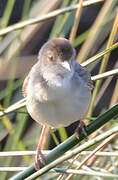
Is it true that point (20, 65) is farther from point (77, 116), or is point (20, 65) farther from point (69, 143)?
Answer: point (69, 143)

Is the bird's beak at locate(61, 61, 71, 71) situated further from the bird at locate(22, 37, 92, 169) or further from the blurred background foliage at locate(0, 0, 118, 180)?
the blurred background foliage at locate(0, 0, 118, 180)

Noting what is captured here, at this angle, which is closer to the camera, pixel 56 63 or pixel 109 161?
pixel 56 63

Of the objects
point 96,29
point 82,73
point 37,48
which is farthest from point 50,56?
point 37,48

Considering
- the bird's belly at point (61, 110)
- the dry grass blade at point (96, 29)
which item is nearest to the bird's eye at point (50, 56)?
the bird's belly at point (61, 110)

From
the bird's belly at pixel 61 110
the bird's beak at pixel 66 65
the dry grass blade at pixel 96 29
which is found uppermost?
the dry grass blade at pixel 96 29

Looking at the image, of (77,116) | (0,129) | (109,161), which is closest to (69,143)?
(77,116)

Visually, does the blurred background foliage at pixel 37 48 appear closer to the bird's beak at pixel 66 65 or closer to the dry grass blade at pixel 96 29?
the dry grass blade at pixel 96 29

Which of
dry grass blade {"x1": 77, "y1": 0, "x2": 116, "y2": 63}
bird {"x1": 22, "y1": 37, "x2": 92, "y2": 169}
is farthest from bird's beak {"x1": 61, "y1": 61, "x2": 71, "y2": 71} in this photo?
dry grass blade {"x1": 77, "y1": 0, "x2": 116, "y2": 63}
